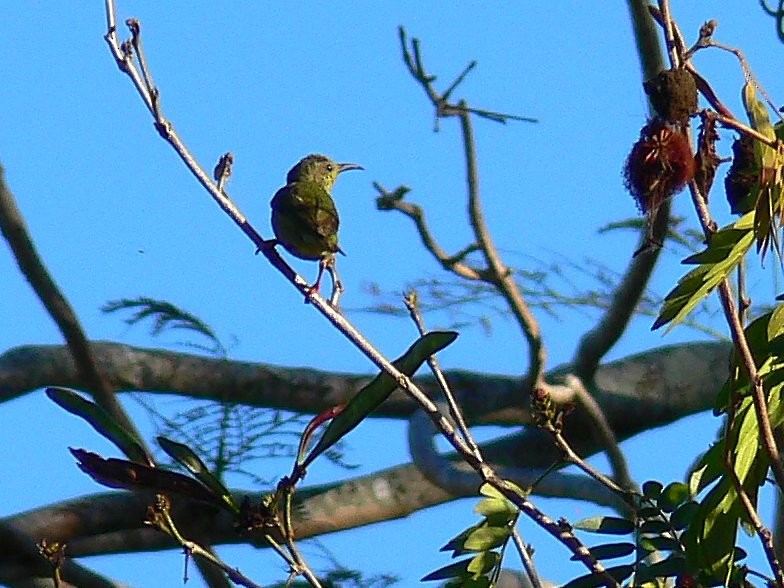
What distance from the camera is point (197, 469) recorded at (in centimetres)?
208

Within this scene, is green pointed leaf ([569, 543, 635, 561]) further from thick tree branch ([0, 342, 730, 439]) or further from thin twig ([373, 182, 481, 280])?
thick tree branch ([0, 342, 730, 439])

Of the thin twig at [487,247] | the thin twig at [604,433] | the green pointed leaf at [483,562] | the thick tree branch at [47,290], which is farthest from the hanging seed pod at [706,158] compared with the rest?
the thick tree branch at [47,290]

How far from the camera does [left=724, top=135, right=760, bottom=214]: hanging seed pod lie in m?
1.78

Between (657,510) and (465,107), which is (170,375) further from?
(657,510)

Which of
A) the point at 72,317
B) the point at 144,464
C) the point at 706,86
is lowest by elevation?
the point at 144,464

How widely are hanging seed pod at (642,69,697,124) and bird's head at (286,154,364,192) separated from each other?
157 centimetres

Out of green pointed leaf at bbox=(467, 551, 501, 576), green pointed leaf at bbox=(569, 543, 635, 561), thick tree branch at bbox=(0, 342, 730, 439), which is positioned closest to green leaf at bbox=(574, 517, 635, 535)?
green pointed leaf at bbox=(569, 543, 635, 561)

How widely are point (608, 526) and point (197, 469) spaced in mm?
568

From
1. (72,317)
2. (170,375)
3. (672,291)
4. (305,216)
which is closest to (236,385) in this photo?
(170,375)

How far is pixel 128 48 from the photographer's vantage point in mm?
2131

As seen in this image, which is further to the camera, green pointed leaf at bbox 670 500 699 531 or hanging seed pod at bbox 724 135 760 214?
green pointed leaf at bbox 670 500 699 531

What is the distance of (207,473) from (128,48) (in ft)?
1.88

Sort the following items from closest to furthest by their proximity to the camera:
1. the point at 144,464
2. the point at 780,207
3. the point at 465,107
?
the point at 780,207 → the point at 144,464 → the point at 465,107

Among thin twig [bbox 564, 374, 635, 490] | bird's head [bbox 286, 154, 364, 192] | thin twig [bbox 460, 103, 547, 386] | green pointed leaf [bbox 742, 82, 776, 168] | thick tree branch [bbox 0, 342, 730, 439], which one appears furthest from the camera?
thick tree branch [bbox 0, 342, 730, 439]
